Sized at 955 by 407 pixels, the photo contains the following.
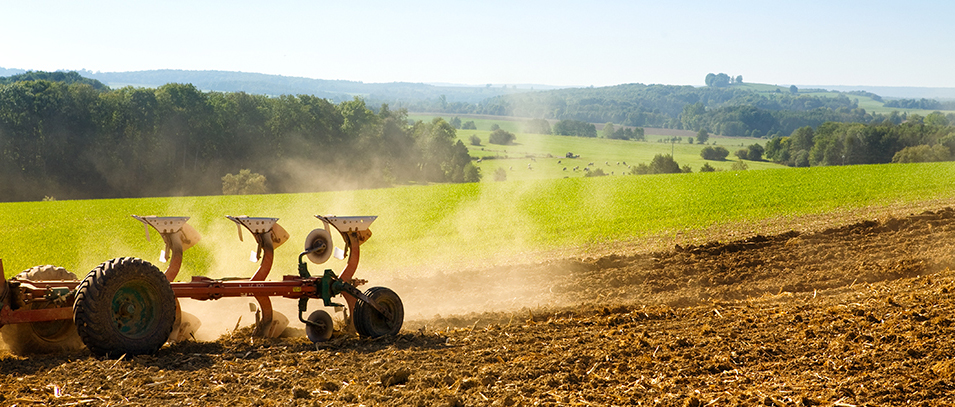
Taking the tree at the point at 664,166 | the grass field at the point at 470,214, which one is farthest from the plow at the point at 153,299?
the tree at the point at 664,166

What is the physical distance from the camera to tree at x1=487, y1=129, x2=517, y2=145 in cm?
6057

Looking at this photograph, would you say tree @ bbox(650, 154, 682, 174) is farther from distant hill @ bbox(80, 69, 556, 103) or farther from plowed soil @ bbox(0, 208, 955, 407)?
plowed soil @ bbox(0, 208, 955, 407)

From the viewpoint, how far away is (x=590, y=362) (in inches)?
234

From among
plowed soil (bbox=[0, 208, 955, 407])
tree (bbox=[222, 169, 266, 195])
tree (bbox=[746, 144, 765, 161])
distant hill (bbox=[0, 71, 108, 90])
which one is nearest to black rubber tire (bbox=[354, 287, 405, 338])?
plowed soil (bbox=[0, 208, 955, 407])

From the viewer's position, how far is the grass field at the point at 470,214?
18312 millimetres

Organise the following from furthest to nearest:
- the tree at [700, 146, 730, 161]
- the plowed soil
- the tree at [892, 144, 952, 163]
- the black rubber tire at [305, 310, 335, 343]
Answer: the tree at [700, 146, 730, 161], the tree at [892, 144, 952, 163], the black rubber tire at [305, 310, 335, 343], the plowed soil

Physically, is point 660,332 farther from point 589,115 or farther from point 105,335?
point 589,115

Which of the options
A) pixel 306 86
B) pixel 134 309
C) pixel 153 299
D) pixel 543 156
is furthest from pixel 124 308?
pixel 306 86

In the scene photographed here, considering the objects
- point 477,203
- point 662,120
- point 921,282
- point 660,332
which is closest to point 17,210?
point 477,203

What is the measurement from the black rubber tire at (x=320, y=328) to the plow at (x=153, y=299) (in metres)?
0.01

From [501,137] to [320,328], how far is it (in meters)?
55.6

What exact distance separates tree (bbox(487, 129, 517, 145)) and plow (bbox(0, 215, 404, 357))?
52058 millimetres

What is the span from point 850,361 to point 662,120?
10877 cm

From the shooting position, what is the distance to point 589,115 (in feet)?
166
